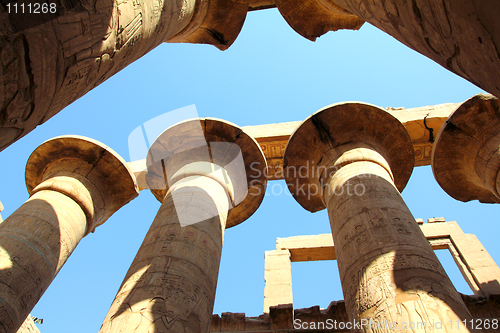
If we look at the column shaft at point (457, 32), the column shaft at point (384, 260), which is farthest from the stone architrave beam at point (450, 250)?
the column shaft at point (457, 32)

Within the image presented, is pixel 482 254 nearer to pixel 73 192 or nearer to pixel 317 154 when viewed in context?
pixel 317 154

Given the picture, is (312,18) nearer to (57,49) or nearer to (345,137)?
(345,137)

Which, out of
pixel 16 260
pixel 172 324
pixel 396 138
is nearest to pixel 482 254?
pixel 396 138

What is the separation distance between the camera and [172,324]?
349cm

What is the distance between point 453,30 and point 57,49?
257 centimetres

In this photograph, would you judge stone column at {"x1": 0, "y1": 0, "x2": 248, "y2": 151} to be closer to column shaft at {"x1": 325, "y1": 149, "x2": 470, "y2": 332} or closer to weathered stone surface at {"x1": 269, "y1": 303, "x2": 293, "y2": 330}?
column shaft at {"x1": 325, "y1": 149, "x2": 470, "y2": 332}

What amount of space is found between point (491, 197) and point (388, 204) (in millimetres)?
4475

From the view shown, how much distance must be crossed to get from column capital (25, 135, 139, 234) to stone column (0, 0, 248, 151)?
440 cm

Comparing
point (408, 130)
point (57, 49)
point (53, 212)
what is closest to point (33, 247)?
point (53, 212)

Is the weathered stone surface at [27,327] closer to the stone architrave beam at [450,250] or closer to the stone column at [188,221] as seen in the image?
the stone column at [188,221]

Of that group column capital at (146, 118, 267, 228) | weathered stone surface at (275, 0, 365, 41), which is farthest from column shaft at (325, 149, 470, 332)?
weathered stone surface at (275, 0, 365, 41)

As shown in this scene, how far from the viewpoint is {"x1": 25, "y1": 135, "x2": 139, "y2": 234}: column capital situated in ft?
22.7

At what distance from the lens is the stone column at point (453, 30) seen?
1.71 metres

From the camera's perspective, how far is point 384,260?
3.72m
